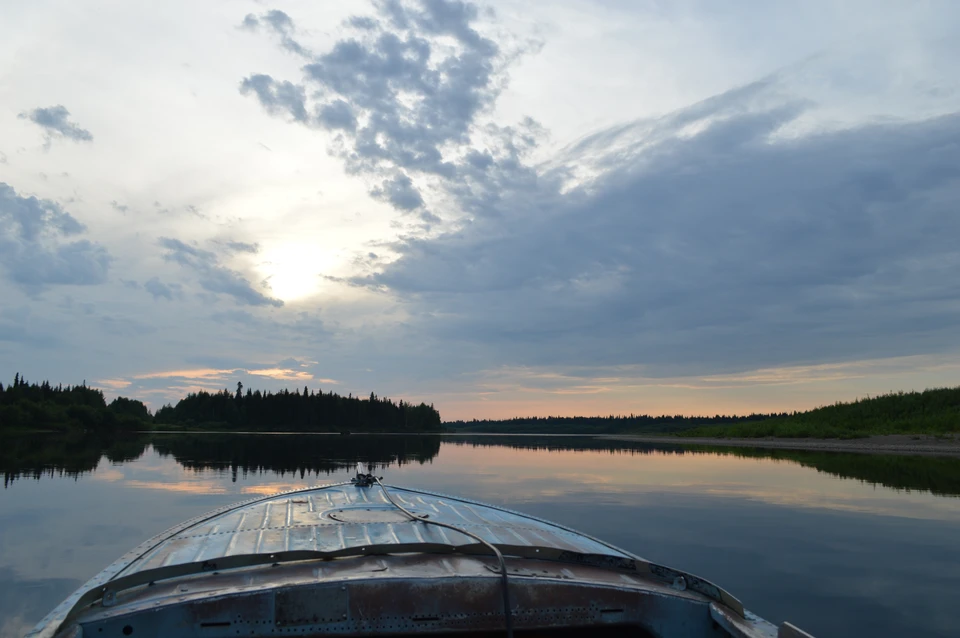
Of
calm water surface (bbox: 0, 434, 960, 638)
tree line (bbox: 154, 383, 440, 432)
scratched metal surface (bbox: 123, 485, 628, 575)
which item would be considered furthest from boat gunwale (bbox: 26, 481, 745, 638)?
tree line (bbox: 154, 383, 440, 432)

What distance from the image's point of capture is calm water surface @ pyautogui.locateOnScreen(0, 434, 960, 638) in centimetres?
1092

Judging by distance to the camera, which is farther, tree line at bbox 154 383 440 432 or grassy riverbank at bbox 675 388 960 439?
tree line at bbox 154 383 440 432

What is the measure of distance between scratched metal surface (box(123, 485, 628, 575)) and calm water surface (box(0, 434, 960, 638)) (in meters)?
3.10

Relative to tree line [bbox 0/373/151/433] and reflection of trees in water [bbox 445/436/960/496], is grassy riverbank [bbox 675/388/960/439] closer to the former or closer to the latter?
reflection of trees in water [bbox 445/436/960/496]

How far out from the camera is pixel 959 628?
960 cm

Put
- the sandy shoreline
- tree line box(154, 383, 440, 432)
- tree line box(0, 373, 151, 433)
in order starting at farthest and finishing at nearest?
tree line box(154, 383, 440, 432)
tree line box(0, 373, 151, 433)
the sandy shoreline

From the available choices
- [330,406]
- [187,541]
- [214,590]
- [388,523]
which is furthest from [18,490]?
[330,406]

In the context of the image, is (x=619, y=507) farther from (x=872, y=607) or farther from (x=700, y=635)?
(x=700, y=635)

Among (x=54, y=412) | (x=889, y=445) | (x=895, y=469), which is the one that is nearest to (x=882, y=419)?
(x=889, y=445)

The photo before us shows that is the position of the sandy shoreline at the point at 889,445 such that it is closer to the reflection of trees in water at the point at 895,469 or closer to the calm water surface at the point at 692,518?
the reflection of trees in water at the point at 895,469

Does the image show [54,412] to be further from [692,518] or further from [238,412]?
[692,518]

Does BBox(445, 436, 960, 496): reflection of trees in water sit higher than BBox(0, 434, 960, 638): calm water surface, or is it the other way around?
BBox(445, 436, 960, 496): reflection of trees in water

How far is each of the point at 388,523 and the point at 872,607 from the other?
27.3 ft

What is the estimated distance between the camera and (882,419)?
66438 mm
